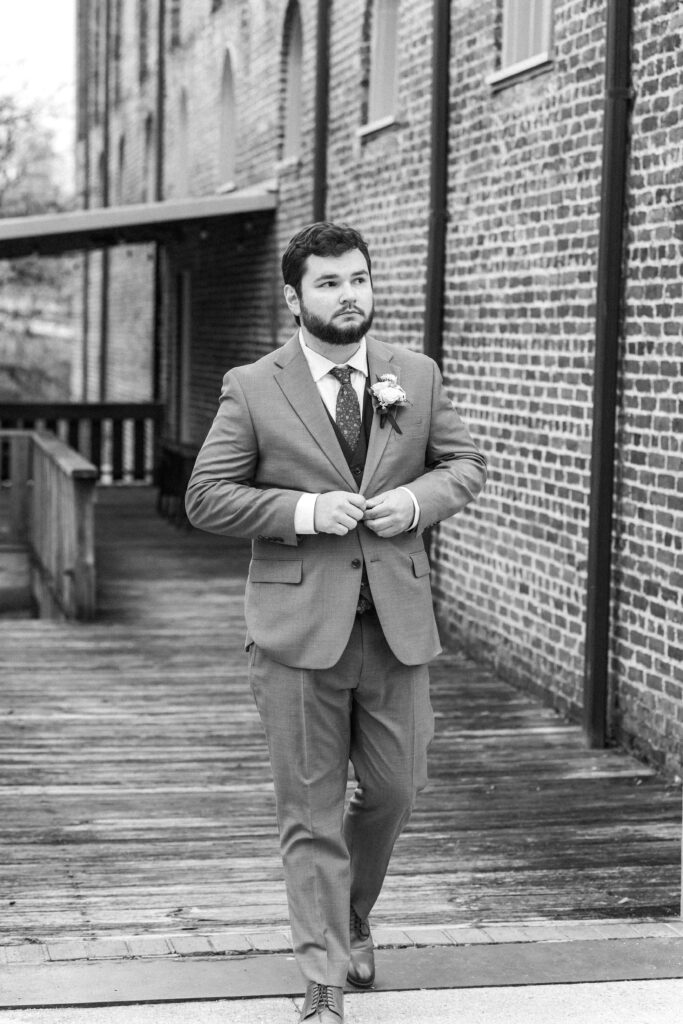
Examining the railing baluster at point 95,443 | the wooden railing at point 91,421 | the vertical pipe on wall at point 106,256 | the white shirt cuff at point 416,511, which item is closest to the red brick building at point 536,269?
the white shirt cuff at point 416,511

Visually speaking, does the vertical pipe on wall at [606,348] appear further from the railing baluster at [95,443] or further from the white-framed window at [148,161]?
the white-framed window at [148,161]

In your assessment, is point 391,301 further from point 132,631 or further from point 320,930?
point 320,930

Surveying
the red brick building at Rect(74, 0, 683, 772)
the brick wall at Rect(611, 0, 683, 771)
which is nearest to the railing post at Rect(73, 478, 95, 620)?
the red brick building at Rect(74, 0, 683, 772)

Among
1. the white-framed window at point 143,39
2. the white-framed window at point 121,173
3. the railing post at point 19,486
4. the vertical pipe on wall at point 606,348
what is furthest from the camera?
the white-framed window at point 121,173

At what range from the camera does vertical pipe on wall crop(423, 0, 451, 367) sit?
1038cm

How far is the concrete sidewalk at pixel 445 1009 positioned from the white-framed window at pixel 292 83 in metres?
11.5

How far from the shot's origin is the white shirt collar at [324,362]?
437cm

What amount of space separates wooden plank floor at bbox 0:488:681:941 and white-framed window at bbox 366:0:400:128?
4454 mm

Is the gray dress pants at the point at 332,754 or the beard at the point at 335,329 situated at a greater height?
the beard at the point at 335,329

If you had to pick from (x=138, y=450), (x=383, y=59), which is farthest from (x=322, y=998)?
(x=138, y=450)

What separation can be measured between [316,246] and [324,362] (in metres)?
0.32

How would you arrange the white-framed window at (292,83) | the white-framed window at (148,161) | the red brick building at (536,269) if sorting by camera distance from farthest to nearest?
the white-framed window at (148,161)
the white-framed window at (292,83)
the red brick building at (536,269)

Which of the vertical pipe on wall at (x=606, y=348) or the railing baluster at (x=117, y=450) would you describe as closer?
the vertical pipe on wall at (x=606, y=348)

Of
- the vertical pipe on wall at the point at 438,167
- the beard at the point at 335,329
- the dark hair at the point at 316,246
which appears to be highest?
the vertical pipe on wall at the point at 438,167
